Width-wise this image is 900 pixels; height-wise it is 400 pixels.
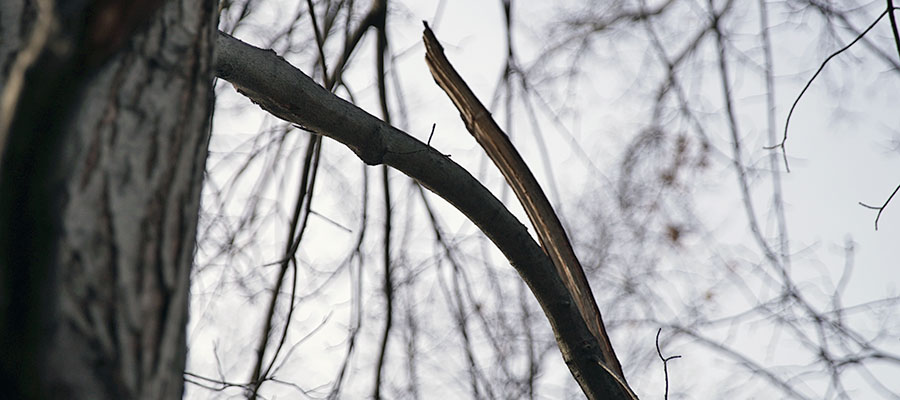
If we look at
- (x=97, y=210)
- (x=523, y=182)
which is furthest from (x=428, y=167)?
(x=97, y=210)

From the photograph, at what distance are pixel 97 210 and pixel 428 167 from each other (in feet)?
3.59

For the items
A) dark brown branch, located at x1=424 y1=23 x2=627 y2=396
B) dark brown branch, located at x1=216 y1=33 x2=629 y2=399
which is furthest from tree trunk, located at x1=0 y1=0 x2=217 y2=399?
dark brown branch, located at x1=424 y1=23 x2=627 y2=396

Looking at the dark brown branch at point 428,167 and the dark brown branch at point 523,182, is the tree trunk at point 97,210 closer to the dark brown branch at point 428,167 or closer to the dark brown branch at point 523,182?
the dark brown branch at point 428,167

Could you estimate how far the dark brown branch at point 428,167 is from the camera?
5.29 feet

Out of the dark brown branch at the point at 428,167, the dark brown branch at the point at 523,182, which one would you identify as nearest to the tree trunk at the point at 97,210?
the dark brown branch at the point at 428,167

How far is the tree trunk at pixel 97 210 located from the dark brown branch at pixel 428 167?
855mm

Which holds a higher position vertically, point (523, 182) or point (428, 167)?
point (523, 182)

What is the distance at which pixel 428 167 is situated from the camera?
5.61ft

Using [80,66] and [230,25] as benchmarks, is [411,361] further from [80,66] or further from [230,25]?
[80,66]

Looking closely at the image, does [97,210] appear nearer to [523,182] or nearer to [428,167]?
[428,167]

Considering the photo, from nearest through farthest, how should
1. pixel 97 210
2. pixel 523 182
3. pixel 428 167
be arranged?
1. pixel 97 210
2. pixel 428 167
3. pixel 523 182

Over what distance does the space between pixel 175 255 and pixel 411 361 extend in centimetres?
309

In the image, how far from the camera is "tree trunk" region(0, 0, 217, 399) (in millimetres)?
606

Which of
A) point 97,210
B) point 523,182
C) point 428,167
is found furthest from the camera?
point 523,182
